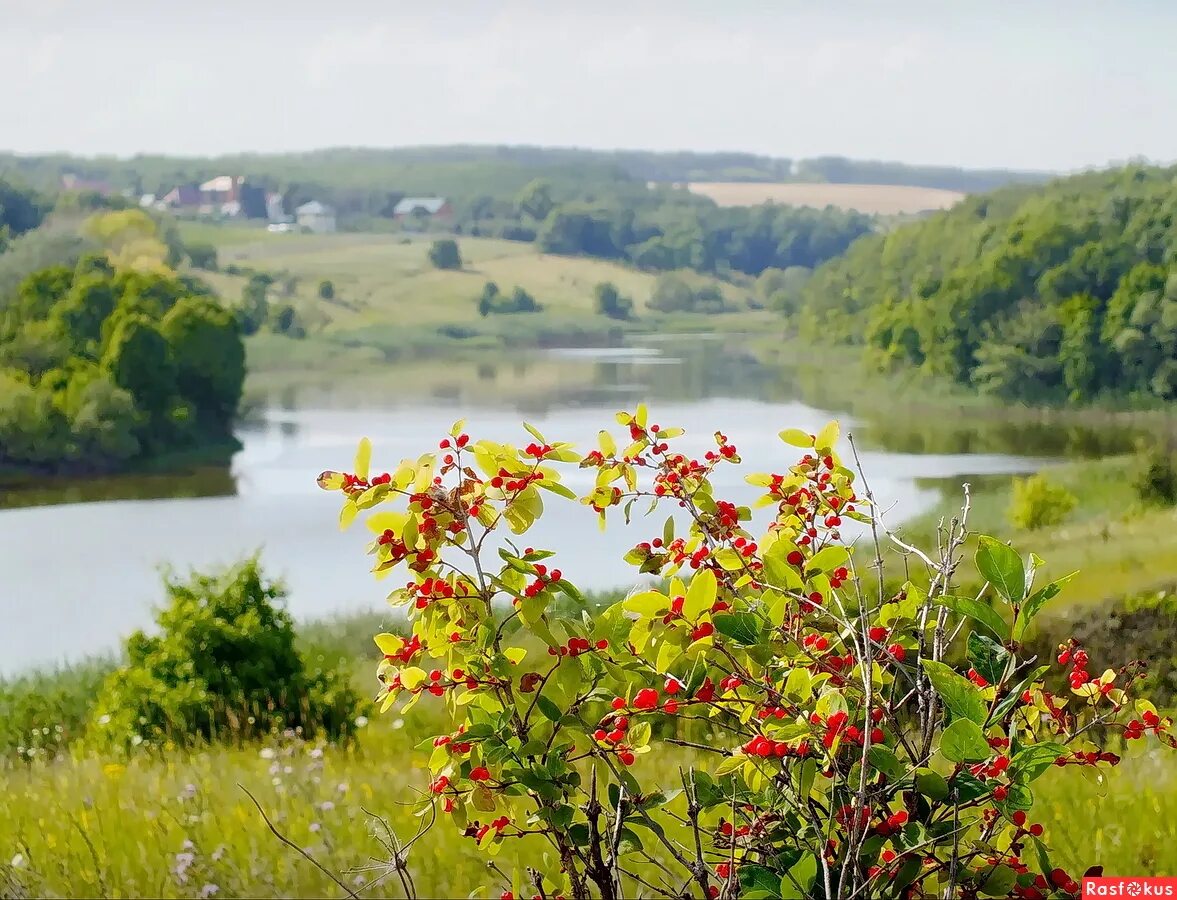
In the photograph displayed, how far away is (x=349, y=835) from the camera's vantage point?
2.07 m

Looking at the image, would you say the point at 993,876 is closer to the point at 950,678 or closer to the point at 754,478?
the point at 950,678

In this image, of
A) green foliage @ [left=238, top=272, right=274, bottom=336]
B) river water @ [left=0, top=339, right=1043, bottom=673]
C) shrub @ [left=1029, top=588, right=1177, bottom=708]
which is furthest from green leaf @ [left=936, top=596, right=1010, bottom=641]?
green foliage @ [left=238, top=272, right=274, bottom=336]

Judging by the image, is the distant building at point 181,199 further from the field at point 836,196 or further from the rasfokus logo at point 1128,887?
the rasfokus logo at point 1128,887

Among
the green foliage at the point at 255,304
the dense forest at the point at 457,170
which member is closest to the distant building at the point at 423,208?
the dense forest at the point at 457,170

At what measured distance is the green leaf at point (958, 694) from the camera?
0.87 metres

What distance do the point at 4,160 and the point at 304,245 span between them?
3.22ft

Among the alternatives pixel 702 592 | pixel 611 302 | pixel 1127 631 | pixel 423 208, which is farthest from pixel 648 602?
pixel 423 208

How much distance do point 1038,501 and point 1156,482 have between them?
46 centimetres

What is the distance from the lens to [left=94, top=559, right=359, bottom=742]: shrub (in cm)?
312

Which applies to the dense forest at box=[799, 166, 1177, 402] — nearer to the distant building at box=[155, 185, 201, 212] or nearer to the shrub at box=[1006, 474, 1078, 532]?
the shrub at box=[1006, 474, 1078, 532]

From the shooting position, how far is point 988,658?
3.18ft

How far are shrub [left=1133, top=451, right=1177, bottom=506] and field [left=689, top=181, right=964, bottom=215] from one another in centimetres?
114

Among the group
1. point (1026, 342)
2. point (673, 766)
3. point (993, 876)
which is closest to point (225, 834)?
point (673, 766)

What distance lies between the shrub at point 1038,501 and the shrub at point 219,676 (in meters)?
2.39
